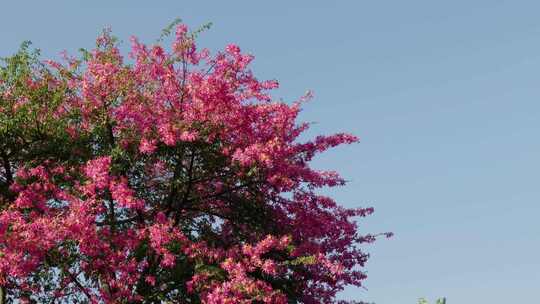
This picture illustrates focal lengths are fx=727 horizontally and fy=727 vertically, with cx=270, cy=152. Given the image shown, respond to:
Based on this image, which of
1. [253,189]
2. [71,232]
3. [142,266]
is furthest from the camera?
[253,189]

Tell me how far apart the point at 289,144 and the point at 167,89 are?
13.7ft

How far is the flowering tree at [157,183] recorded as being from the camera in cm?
1997

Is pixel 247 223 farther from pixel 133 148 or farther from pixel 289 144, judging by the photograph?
pixel 133 148

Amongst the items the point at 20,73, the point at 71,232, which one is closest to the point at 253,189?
the point at 71,232

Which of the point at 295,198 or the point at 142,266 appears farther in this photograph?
the point at 295,198

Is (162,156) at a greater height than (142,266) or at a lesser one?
greater

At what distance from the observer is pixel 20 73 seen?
21953 millimetres

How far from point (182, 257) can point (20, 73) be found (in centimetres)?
741

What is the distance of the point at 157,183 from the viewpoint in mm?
23375

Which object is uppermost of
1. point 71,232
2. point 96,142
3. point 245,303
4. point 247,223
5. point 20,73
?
point 20,73

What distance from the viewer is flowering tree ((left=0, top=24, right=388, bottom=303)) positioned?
19969 mm

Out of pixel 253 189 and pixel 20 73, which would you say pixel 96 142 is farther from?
pixel 253 189

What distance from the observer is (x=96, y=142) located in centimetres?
2242

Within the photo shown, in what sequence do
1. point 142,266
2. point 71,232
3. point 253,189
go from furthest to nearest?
point 253,189 < point 142,266 < point 71,232
